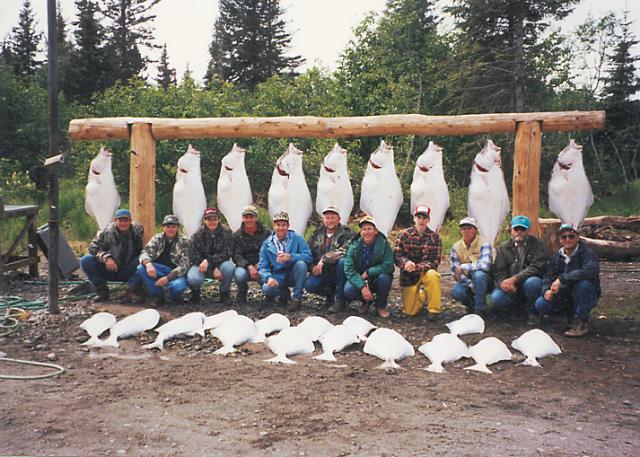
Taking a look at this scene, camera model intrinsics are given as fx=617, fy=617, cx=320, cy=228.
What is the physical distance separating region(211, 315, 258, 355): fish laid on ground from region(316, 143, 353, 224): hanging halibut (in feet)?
5.45

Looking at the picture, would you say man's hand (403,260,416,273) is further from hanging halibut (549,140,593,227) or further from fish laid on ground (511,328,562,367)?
hanging halibut (549,140,593,227)

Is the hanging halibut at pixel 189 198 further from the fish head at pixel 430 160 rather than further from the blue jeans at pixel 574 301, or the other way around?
the blue jeans at pixel 574 301

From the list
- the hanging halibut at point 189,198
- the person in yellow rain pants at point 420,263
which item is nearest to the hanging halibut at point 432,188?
the person in yellow rain pants at point 420,263

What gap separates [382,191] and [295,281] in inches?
50.4

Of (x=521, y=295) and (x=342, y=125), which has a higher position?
(x=342, y=125)

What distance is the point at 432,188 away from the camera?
6258 mm

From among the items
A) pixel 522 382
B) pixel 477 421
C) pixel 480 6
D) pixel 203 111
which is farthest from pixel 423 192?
pixel 480 6

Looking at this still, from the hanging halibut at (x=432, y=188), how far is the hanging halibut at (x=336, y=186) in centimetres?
69

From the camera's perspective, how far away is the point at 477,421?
3.44m

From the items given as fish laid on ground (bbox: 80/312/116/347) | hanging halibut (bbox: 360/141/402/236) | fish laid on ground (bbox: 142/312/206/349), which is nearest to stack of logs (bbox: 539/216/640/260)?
hanging halibut (bbox: 360/141/402/236)

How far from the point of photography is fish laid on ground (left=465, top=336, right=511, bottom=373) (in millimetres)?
4488

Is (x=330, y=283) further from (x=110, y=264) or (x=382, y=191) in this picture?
(x=110, y=264)

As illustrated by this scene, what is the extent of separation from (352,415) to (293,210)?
3.22 m

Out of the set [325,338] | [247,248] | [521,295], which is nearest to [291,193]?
[247,248]
